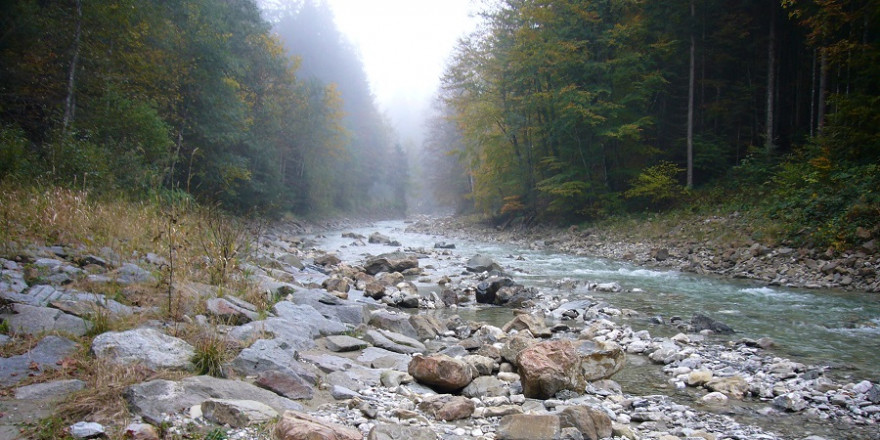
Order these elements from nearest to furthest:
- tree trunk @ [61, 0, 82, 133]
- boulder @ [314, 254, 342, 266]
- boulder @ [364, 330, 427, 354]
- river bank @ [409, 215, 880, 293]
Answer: boulder @ [364, 330, 427, 354] → river bank @ [409, 215, 880, 293] → tree trunk @ [61, 0, 82, 133] → boulder @ [314, 254, 342, 266]

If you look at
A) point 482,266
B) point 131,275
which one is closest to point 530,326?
point 131,275

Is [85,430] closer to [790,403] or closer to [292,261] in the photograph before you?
[790,403]

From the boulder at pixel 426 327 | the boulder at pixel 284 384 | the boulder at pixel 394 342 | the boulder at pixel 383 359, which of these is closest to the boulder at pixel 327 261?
the boulder at pixel 426 327

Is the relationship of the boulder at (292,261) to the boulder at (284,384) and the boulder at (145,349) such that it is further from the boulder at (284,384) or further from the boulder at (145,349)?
the boulder at (284,384)

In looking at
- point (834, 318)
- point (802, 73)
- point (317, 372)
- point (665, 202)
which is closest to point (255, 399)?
point (317, 372)

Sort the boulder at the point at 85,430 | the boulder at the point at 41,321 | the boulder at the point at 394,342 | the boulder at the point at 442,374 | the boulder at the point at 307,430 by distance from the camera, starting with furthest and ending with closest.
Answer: the boulder at the point at 394,342 → the boulder at the point at 442,374 → the boulder at the point at 41,321 → the boulder at the point at 307,430 → the boulder at the point at 85,430

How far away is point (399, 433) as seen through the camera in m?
3.09

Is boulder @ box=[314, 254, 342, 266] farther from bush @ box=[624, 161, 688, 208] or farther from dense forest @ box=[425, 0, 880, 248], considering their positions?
bush @ box=[624, 161, 688, 208]

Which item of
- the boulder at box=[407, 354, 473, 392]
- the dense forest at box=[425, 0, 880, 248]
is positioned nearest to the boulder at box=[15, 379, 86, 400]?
the boulder at box=[407, 354, 473, 392]

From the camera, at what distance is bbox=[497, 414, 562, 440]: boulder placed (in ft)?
10.9

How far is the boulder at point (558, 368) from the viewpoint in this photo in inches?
174

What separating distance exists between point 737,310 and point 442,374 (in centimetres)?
683

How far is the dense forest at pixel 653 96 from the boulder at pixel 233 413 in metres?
16.0

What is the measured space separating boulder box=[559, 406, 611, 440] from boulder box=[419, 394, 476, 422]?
0.77 metres
